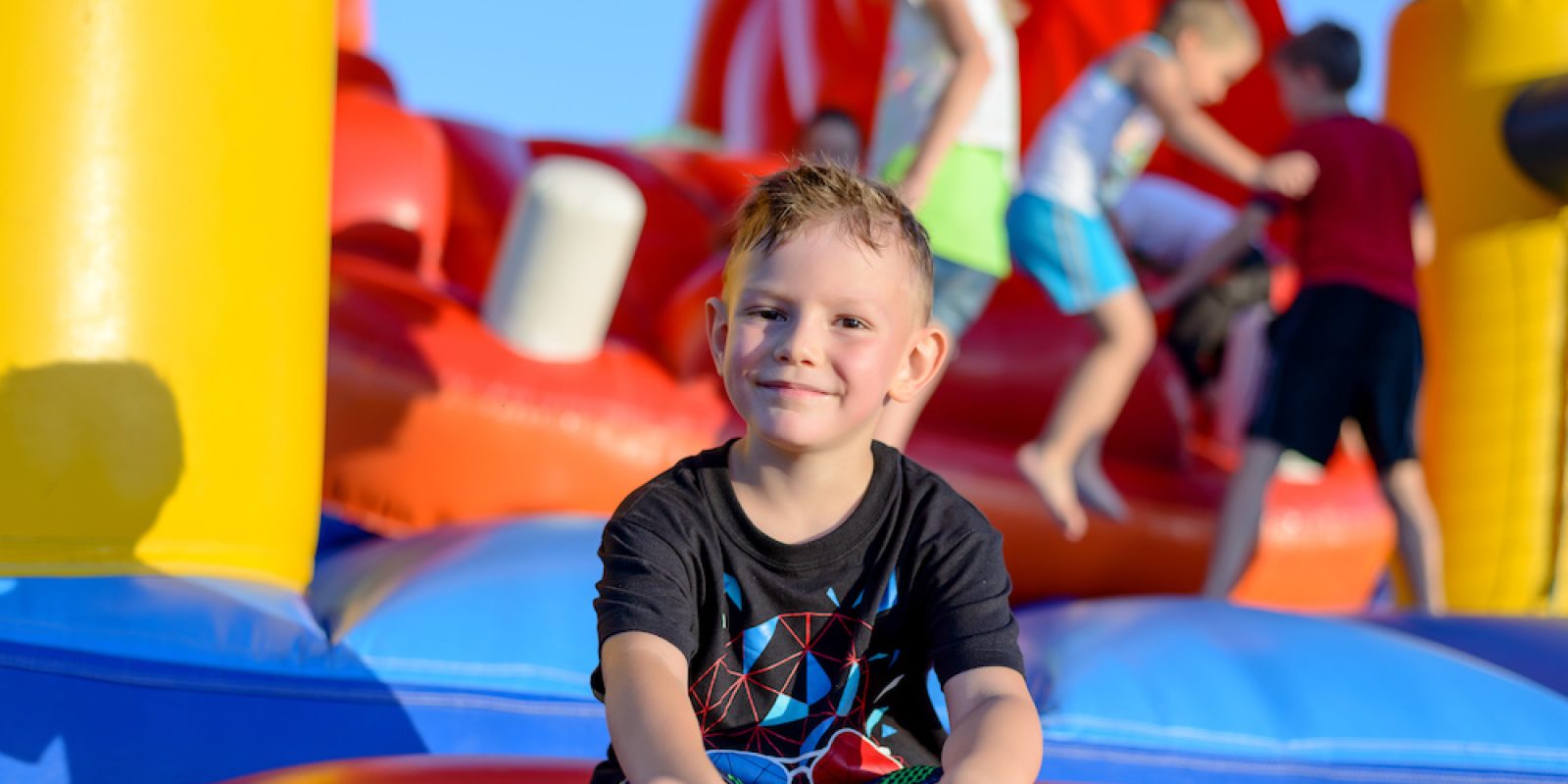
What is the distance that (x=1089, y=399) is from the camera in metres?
2.33

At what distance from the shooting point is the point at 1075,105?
239cm

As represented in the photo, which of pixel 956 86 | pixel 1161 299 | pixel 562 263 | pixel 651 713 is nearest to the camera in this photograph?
pixel 651 713

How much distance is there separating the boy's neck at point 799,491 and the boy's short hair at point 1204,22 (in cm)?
160

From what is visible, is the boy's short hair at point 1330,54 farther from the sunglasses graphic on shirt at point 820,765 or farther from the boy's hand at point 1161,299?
the sunglasses graphic on shirt at point 820,765

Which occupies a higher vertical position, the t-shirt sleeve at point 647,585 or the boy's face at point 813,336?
the boy's face at point 813,336

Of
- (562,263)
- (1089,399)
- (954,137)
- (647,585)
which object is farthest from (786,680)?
(562,263)

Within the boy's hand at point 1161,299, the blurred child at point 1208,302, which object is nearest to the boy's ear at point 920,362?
the boy's hand at point 1161,299

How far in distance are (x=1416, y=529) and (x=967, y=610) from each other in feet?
5.13

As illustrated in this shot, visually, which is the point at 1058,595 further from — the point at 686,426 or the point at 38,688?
the point at 38,688

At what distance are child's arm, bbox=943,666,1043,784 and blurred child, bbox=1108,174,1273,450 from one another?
2046 millimetres

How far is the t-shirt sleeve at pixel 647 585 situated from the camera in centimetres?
105

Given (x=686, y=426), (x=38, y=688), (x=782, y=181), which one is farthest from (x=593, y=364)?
(x=782, y=181)

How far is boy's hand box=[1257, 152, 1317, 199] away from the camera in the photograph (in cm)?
236

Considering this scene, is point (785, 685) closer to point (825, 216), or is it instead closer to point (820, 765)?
point (820, 765)
